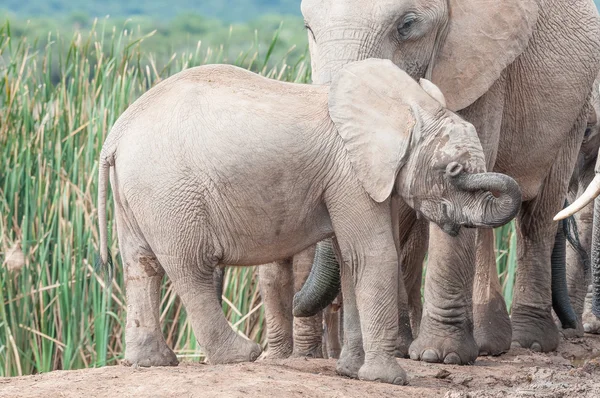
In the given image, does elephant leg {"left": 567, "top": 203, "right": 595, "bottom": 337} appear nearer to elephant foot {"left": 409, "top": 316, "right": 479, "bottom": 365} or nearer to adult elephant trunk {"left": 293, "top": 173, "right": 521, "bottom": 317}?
elephant foot {"left": 409, "top": 316, "right": 479, "bottom": 365}

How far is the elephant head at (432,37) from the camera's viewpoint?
5020mm

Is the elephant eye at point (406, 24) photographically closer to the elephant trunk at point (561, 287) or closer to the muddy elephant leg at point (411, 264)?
the muddy elephant leg at point (411, 264)

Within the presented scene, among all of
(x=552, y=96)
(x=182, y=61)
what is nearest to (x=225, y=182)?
(x=552, y=96)

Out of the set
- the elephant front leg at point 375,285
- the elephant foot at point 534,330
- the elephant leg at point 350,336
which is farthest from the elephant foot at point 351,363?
the elephant foot at point 534,330

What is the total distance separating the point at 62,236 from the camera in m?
6.91

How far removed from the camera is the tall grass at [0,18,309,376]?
6746 millimetres

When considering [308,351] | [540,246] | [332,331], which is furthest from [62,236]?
[540,246]

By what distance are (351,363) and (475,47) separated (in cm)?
153

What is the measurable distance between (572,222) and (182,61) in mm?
2409

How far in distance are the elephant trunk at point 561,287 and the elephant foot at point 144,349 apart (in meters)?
2.88

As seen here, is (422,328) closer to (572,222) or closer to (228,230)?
(228,230)

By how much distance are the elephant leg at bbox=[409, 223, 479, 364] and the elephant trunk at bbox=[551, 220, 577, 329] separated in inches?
56.8

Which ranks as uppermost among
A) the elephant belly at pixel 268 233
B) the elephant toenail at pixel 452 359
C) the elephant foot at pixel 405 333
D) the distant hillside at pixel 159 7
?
the distant hillside at pixel 159 7

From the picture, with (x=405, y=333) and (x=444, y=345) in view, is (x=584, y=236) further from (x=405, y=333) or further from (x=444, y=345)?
(x=444, y=345)
